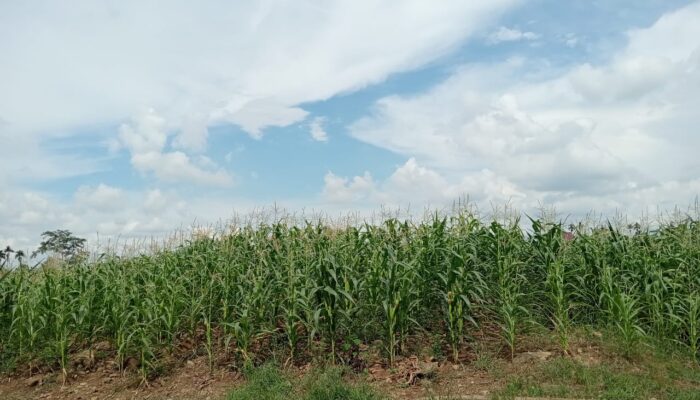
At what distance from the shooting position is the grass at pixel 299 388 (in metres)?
5.95

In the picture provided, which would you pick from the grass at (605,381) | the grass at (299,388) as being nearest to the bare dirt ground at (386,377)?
the grass at (605,381)

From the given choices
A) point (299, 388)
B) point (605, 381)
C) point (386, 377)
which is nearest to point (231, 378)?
point (299, 388)

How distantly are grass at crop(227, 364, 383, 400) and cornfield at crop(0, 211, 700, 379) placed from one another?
432mm

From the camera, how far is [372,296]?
7215 mm

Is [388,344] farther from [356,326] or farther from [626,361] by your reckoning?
[626,361]

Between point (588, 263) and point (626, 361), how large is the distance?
2031 millimetres

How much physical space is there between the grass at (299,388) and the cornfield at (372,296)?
1.42ft

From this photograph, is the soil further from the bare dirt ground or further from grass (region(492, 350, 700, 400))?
grass (region(492, 350, 700, 400))

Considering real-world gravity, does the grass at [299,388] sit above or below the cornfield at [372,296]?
below

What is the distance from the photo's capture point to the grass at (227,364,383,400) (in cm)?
595

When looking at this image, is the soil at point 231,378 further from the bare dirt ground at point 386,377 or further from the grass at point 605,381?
the grass at point 605,381

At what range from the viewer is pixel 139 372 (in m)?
7.47

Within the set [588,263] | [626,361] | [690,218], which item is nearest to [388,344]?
[626,361]

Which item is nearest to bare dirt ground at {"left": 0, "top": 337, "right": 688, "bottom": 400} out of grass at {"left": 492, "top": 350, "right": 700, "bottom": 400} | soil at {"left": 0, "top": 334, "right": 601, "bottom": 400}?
soil at {"left": 0, "top": 334, "right": 601, "bottom": 400}
